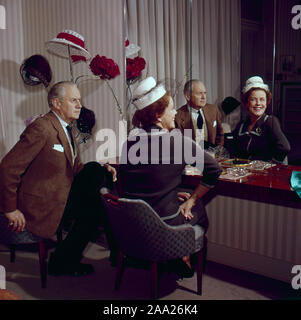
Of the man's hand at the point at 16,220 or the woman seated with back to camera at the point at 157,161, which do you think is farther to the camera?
the man's hand at the point at 16,220

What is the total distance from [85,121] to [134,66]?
665 millimetres

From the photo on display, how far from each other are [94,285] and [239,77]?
5.98 ft

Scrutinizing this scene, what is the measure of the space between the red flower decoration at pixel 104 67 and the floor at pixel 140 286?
157cm

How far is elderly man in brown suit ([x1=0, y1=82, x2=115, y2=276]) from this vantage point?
265 cm

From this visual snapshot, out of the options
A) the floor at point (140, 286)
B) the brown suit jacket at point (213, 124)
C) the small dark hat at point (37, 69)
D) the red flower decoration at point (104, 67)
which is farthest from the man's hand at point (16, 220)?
the small dark hat at point (37, 69)

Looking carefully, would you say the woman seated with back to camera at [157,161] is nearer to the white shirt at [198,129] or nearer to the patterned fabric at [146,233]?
the patterned fabric at [146,233]

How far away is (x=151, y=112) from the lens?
2.32 metres

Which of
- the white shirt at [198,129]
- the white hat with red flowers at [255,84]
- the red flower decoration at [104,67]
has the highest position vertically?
the red flower decoration at [104,67]

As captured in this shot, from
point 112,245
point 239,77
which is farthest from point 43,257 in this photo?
point 239,77

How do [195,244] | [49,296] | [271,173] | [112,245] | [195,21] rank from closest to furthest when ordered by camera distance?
[195,244] < [49,296] < [271,173] < [112,245] < [195,21]

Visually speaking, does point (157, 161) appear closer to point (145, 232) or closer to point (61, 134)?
point (145, 232)

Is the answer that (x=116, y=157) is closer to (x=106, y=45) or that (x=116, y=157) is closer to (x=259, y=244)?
(x=106, y=45)

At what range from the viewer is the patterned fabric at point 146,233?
2146 mm

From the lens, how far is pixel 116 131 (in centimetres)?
378
